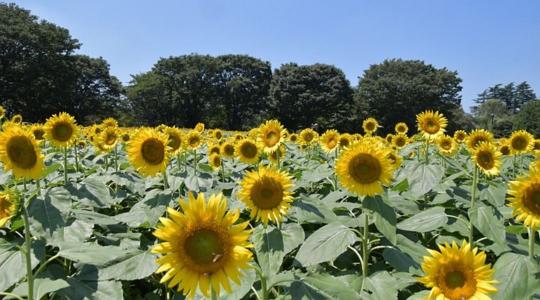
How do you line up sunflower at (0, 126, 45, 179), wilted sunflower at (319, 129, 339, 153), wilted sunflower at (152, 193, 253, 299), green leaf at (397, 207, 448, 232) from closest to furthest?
1. wilted sunflower at (152, 193, 253, 299)
2. sunflower at (0, 126, 45, 179)
3. green leaf at (397, 207, 448, 232)
4. wilted sunflower at (319, 129, 339, 153)

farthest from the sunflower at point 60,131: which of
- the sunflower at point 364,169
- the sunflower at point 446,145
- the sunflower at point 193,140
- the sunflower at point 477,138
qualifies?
the sunflower at point 446,145

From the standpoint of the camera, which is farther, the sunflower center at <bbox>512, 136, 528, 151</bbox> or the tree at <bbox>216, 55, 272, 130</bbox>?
the tree at <bbox>216, 55, 272, 130</bbox>

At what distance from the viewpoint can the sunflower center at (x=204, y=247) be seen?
185 cm

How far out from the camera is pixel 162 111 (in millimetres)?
69438

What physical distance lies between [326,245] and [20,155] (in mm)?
2050

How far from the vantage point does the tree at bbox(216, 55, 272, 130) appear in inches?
2813

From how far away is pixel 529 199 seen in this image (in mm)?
2594

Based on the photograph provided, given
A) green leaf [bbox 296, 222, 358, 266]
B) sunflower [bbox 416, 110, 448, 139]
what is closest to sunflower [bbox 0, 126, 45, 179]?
green leaf [bbox 296, 222, 358, 266]

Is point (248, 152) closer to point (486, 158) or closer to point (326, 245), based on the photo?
point (486, 158)

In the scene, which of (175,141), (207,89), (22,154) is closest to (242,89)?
(207,89)

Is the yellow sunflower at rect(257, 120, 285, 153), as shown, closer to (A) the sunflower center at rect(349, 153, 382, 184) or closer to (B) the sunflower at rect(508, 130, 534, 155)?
(A) the sunflower center at rect(349, 153, 382, 184)

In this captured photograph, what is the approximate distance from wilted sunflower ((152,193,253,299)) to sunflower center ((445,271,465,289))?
3.33ft

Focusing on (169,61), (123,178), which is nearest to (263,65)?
(169,61)

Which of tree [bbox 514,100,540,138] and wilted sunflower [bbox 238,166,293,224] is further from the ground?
tree [bbox 514,100,540,138]
